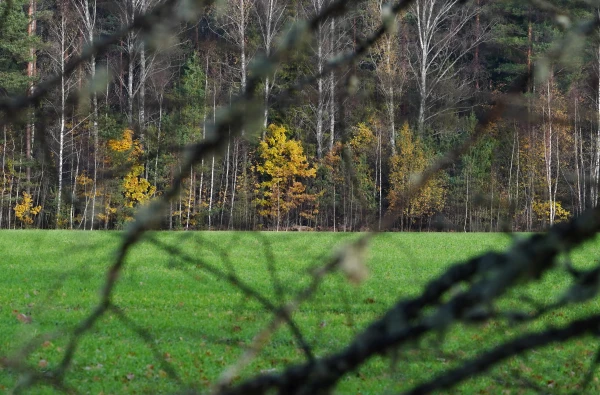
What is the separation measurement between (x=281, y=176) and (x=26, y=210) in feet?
30.4

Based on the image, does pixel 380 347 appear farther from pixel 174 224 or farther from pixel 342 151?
pixel 174 224

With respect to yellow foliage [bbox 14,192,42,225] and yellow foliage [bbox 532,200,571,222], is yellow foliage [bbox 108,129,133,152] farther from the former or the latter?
yellow foliage [bbox 14,192,42,225]

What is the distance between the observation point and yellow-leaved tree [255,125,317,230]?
28.0 meters

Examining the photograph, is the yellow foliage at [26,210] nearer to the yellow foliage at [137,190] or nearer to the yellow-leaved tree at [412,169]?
the yellow foliage at [137,190]

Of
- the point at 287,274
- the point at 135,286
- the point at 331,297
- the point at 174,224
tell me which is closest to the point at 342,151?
the point at 331,297

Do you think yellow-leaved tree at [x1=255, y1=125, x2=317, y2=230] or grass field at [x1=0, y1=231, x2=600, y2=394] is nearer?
grass field at [x1=0, y1=231, x2=600, y2=394]

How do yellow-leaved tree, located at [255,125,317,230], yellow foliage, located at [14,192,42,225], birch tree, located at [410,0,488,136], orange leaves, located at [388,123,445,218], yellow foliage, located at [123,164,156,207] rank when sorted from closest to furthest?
1. orange leaves, located at [388,123,445,218]
2. yellow foliage, located at [123,164,156,207]
3. birch tree, located at [410,0,488,136]
4. yellow-leaved tree, located at [255,125,317,230]
5. yellow foliage, located at [14,192,42,225]

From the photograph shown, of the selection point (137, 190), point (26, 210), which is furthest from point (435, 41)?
point (26, 210)

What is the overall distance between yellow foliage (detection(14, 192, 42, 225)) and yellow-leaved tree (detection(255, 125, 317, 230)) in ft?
26.5

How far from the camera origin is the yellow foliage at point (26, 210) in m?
28.5

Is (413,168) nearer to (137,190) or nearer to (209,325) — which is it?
(137,190)

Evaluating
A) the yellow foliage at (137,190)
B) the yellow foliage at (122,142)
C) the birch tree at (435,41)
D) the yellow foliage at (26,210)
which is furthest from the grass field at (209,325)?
the yellow foliage at (26,210)

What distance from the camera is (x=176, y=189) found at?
24.5 inches

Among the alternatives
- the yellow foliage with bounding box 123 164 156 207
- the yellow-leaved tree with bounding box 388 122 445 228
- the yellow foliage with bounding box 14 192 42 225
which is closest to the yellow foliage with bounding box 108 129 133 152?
the yellow-leaved tree with bounding box 388 122 445 228
